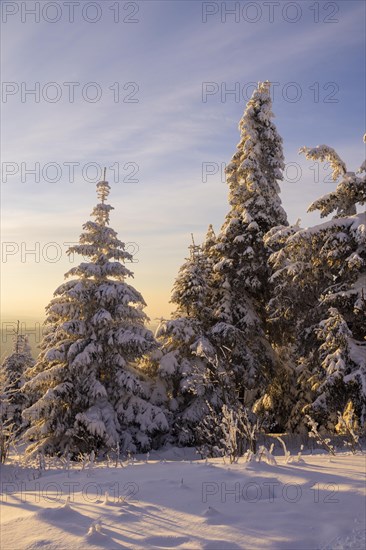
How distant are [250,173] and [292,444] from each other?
460 inches

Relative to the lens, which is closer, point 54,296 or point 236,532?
point 236,532

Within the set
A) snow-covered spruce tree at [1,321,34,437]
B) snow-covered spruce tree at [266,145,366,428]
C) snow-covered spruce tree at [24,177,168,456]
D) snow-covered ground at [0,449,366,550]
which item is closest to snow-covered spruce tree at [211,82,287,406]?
snow-covered spruce tree at [266,145,366,428]

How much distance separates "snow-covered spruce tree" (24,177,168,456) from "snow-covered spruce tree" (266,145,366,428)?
6.04 metres

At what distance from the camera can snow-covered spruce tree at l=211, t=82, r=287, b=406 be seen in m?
20.3

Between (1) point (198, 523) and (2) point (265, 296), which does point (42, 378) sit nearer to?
(2) point (265, 296)

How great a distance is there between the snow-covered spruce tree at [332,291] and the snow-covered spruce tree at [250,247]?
296 centimetres

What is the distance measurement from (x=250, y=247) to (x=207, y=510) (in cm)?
1681

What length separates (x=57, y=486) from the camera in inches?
279

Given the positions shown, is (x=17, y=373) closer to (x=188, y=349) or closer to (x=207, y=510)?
(x=188, y=349)

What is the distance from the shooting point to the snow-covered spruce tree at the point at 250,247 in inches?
799

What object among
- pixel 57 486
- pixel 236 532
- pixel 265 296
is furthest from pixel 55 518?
pixel 265 296

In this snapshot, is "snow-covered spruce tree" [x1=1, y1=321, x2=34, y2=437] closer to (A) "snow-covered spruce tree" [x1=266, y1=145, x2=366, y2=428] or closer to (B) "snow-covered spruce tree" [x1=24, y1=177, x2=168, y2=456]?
(B) "snow-covered spruce tree" [x1=24, y1=177, x2=168, y2=456]

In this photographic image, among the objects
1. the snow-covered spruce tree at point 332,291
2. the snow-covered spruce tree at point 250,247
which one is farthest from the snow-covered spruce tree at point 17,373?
the snow-covered spruce tree at point 332,291

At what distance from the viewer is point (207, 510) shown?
450 cm
